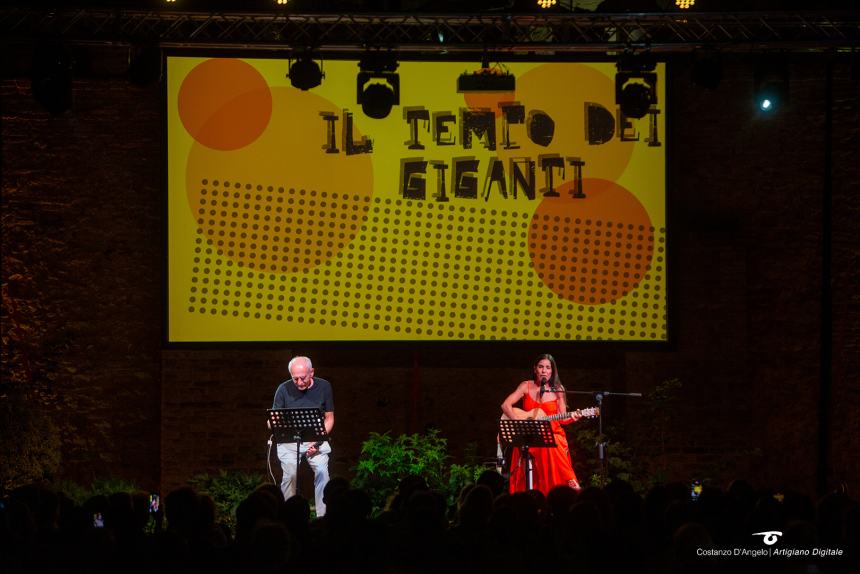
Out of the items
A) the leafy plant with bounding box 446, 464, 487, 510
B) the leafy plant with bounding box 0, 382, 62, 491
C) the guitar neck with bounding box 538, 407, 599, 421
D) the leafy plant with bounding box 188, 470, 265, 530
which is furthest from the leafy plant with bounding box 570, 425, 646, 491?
the leafy plant with bounding box 0, 382, 62, 491

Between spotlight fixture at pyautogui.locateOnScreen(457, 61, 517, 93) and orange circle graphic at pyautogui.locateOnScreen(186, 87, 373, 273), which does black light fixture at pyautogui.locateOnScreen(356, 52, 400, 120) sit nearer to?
spotlight fixture at pyautogui.locateOnScreen(457, 61, 517, 93)

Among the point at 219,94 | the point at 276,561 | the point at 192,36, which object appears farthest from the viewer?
the point at 219,94

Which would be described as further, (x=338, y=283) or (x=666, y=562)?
(x=338, y=283)

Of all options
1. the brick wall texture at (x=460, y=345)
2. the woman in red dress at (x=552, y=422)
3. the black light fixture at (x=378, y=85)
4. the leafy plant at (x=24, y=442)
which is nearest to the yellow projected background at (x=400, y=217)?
the brick wall texture at (x=460, y=345)

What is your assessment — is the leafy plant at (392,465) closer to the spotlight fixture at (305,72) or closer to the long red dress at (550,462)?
the long red dress at (550,462)

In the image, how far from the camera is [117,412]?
420 inches

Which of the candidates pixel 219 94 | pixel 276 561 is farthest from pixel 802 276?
pixel 276 561

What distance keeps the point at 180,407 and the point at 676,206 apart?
5226 millimetres

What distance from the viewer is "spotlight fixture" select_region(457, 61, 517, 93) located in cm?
941

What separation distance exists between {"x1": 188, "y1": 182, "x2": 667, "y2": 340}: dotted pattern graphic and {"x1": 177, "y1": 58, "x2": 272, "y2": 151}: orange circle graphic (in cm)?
94

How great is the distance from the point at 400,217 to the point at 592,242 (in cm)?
188

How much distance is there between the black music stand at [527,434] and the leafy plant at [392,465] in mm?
1249

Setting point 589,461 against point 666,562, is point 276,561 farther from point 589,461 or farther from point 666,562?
point 589,461

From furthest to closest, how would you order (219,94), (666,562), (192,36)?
(219,94), (192,36), (666,562)
